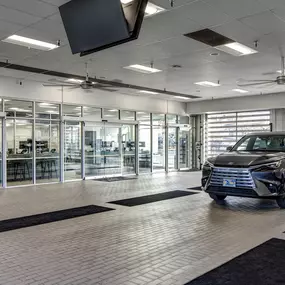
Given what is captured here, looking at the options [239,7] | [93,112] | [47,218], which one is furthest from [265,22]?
[93,112]

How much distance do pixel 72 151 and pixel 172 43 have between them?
6.66 m

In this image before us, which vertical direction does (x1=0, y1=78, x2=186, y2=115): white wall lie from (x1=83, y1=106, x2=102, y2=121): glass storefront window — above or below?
above

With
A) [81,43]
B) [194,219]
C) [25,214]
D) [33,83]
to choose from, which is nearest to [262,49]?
[194,219]

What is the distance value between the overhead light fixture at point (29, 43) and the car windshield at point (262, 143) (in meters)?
4.77

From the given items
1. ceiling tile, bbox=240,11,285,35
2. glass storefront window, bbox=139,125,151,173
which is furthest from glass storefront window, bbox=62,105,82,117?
ceiling tile, bbox=240,11,285,35

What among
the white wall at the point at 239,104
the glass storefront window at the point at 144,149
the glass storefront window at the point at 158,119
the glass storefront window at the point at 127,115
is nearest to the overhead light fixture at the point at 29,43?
the glass storefront window at the point at 127,115

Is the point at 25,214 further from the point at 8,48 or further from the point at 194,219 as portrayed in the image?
the point at 8,48

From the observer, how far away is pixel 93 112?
1297 cm

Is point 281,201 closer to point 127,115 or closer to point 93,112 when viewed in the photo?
point 93,112

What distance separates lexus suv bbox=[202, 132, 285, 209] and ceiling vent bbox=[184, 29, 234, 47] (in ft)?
7.81

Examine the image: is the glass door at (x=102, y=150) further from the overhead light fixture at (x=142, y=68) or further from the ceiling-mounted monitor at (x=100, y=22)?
the ceiling-mounted monitor at (x=100, y=22)

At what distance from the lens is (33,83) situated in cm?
1110

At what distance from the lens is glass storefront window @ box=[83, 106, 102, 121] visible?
12741mm

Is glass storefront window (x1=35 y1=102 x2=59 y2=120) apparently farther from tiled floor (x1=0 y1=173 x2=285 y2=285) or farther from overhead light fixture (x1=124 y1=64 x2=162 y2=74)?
tiled floor (x1=0 y1=173 x2=285 y2=285)
